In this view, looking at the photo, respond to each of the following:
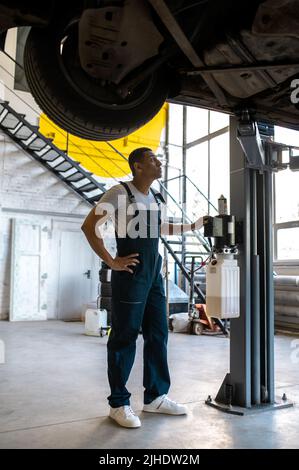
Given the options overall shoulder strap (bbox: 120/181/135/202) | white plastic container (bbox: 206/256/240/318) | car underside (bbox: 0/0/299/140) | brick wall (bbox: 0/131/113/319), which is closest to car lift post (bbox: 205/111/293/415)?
white plastic container (bbox: 206/256/240/318)

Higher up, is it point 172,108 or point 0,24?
point 172,108

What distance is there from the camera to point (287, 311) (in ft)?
22.0

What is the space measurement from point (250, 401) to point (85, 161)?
7.00 metres

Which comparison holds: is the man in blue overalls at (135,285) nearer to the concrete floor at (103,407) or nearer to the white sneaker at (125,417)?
the white sneaker at (125,417)

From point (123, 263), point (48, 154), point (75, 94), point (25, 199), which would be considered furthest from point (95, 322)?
point (75, 94)

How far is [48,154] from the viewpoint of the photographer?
8023 mm

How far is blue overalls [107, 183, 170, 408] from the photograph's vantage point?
242 cm

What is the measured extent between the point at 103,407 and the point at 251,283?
1.23 metres

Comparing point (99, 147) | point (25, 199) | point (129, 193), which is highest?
point (99, 147)

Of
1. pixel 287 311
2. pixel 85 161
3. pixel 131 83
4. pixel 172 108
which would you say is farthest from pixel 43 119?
pixel 131 83

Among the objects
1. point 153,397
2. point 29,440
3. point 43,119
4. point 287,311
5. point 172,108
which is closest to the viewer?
point 29,440

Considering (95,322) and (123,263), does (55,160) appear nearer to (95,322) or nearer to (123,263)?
(95,322)
